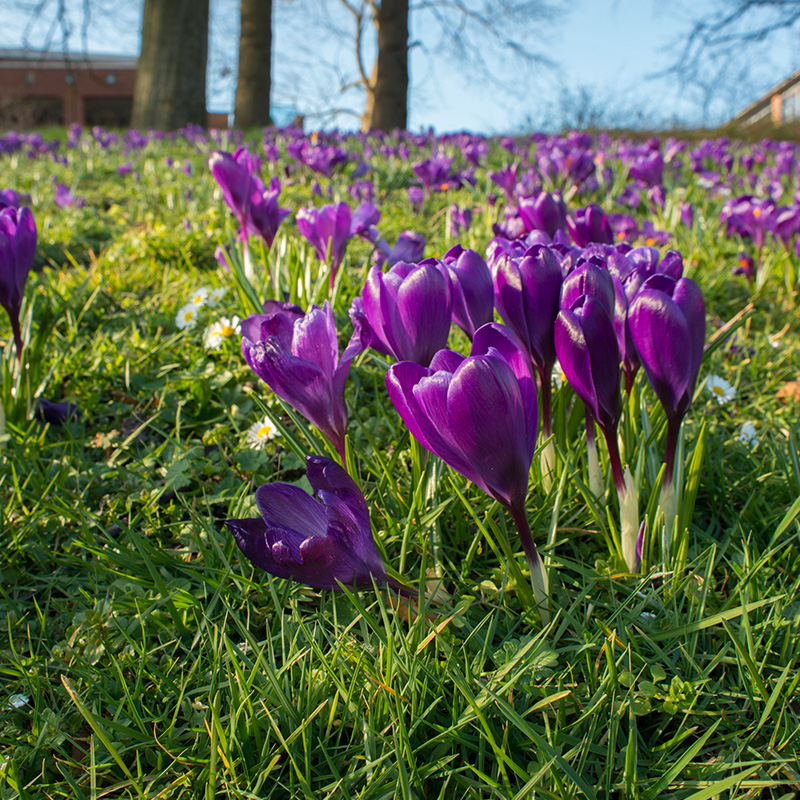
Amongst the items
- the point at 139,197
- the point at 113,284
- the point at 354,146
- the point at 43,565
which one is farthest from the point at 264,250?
the point at 354,146

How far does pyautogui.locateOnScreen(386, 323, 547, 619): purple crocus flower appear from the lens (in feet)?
2.86

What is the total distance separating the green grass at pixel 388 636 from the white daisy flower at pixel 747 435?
36 mm

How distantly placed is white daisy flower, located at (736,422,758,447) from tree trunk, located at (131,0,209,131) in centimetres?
1378

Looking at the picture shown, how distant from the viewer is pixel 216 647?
1.16 metres

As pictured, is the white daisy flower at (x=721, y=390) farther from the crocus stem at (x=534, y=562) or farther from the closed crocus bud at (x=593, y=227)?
the crocus stem at (x=534, y=562)

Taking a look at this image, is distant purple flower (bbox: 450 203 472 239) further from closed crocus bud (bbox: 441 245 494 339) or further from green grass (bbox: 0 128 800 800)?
closed crocus bud (bbox: 441 245 494 339)

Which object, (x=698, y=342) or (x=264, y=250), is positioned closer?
(x=698, y=342)

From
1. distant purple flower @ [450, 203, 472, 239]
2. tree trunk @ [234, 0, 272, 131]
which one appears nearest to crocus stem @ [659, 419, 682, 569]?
distant purple flower @ [450, 203, 472, 239]

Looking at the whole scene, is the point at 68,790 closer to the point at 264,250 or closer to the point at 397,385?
the point at 397,385

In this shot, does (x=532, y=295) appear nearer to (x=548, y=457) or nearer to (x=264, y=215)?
(x=548, y=457)

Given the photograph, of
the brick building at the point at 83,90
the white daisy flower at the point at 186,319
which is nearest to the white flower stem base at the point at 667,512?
the white daisy flower at the point at 186,319

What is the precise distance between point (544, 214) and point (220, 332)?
125 cm

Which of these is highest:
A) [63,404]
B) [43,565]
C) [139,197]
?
[139,197]

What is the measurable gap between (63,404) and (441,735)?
1.76m
